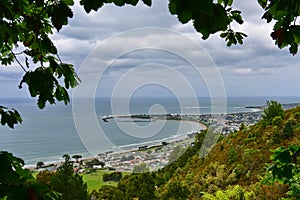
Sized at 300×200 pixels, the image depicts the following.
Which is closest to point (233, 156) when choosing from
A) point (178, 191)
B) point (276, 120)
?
point (276, 120)

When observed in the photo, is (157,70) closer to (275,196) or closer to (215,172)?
(275,196)

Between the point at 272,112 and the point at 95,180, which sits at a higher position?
the point at 272,112

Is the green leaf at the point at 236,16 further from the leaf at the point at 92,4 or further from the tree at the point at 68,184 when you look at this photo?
the tree at the point at 68,184

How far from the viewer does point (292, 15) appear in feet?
2.46

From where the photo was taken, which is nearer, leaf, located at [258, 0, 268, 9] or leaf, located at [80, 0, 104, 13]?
leaf, located at [80, 0, 104, 13]

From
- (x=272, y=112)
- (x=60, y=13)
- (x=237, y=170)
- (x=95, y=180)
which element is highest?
(x=60, y=13)

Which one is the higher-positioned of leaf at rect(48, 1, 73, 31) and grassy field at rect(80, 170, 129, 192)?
leaf at rect(48, 1, 73, 31)

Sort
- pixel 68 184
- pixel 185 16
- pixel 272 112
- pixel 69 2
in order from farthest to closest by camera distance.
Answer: pixel 272 112, pixel 68 184, pixel 69 2, pixel 185 16

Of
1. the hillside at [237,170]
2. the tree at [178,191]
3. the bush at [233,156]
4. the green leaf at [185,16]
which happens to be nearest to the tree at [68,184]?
the hillside at [237,170]

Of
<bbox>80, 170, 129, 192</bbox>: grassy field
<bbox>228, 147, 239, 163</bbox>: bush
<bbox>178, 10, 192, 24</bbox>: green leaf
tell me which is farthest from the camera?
<bbox>80, 170, 129, 192</bbox>: grassy field

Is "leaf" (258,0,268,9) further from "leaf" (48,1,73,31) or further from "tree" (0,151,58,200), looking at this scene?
"tree" (0,151,58,200)

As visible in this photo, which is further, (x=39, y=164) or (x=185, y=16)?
(x=39, y=164)

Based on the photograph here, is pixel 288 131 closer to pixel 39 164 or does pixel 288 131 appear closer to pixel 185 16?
pixel 185 16

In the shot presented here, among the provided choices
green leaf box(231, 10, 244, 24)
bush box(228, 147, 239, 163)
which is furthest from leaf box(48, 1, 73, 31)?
bush box(228, 147, 239, 163)
